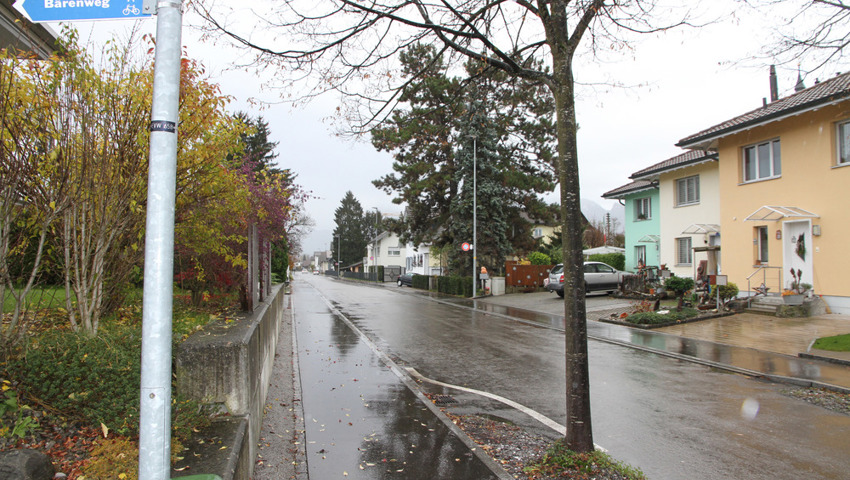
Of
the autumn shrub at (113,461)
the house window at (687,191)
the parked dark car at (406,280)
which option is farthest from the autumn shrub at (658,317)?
the parked dark car at (406,280)

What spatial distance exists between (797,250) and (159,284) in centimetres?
2044

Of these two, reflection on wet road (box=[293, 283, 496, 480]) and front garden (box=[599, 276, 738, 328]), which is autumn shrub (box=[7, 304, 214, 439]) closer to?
reflection on wet road (box=[293, 283, 496, 480])

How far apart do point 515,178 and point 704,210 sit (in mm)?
12153

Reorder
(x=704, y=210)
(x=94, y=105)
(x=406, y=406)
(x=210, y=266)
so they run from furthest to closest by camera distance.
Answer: (x=704, y=210) < (x=210, y=266) < (x=406, y=406) < (x=94, y=105)

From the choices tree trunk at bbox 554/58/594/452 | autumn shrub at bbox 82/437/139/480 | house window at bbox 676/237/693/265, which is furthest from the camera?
house window at bbox 676/237/693/265

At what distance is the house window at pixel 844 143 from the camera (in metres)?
16.2

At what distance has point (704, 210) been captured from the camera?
83.3 ft

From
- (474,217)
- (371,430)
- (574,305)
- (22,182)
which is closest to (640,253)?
(474,217)

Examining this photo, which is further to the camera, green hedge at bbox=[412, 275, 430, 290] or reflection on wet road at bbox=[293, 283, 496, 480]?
green hedge at bbox=[412, 275, 430, 290]

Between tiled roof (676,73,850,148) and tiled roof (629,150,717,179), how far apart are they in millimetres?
2405

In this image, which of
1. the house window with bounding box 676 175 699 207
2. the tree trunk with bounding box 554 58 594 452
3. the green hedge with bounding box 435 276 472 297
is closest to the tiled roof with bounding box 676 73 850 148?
the house window with bounding box 676 175 699 207

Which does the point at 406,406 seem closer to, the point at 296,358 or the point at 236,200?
→ the point at 236,200

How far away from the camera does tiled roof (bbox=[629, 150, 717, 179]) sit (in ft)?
80.9

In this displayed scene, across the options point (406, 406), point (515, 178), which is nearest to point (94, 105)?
point (406, 406)
